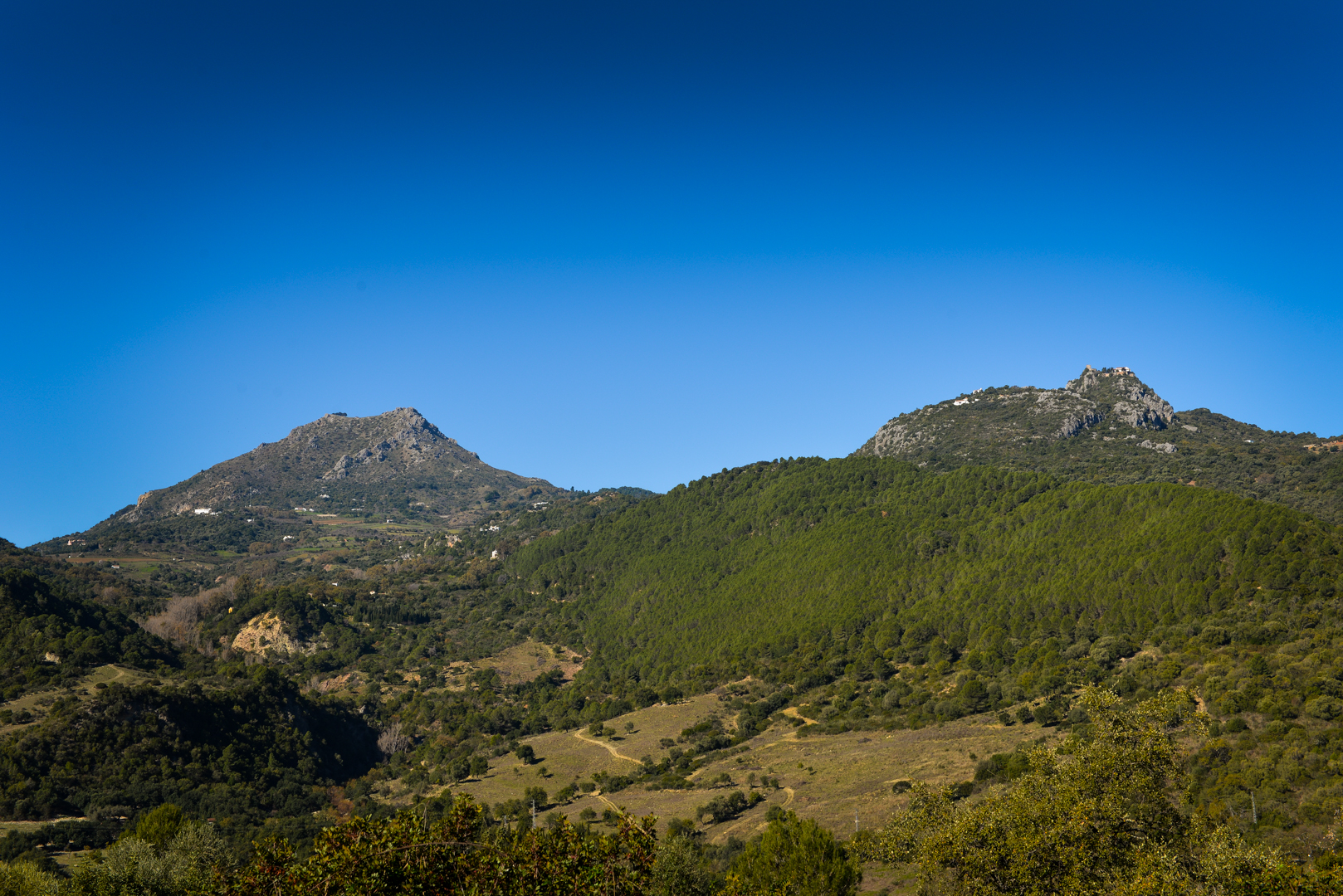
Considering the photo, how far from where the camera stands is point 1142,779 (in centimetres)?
3158

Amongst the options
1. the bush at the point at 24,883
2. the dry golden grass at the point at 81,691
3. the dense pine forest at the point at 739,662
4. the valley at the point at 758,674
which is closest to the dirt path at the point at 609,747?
the valley at the point at 758,674

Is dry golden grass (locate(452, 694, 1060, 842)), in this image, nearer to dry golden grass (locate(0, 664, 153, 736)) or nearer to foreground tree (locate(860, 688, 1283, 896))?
foreground tree (locate(860, 688, 1283, 896))

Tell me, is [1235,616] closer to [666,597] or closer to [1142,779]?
[1142,779]

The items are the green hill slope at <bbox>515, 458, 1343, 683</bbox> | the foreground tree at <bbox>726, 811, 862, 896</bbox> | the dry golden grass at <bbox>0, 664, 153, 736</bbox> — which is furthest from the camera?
the green hill slope at <bbox>515, 458, 1343, 683</bbox>

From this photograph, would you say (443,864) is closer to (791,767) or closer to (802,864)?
(802,864)

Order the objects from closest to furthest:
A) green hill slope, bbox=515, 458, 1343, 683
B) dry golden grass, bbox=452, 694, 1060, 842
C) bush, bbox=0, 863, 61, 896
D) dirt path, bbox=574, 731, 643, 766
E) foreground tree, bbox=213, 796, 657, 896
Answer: foreground tree, bbox=213, 796, 657, 896 < bush, bbox=0, 863, 61, 896 < dry golden grass, bbox=452, 694, 1060, 842 < dirt path, bbox=574, 731, 643, 766 < green hill slope, bbox=515, 458, 1343, 683

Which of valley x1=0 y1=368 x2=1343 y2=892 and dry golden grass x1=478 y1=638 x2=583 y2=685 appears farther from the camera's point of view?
dry golden grass x1=478 y1=638 x2=583 y2=685

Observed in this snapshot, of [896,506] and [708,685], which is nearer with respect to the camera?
[708,685]

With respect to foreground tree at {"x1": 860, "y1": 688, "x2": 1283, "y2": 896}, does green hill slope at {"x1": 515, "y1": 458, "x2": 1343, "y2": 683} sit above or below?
above

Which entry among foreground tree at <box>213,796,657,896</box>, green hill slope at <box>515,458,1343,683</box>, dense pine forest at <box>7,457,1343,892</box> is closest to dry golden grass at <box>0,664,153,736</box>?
dense pine forest at <box>7,457,1343,892</box>

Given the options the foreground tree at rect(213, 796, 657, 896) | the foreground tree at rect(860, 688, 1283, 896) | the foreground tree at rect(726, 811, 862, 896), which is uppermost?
the foreground tree at rect(213, 796, 657, 896)

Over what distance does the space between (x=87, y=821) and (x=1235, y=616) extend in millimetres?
110284

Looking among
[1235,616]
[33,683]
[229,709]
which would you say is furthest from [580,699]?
[1235,616]

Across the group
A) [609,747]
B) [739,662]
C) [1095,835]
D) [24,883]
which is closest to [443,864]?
[1095,835]
